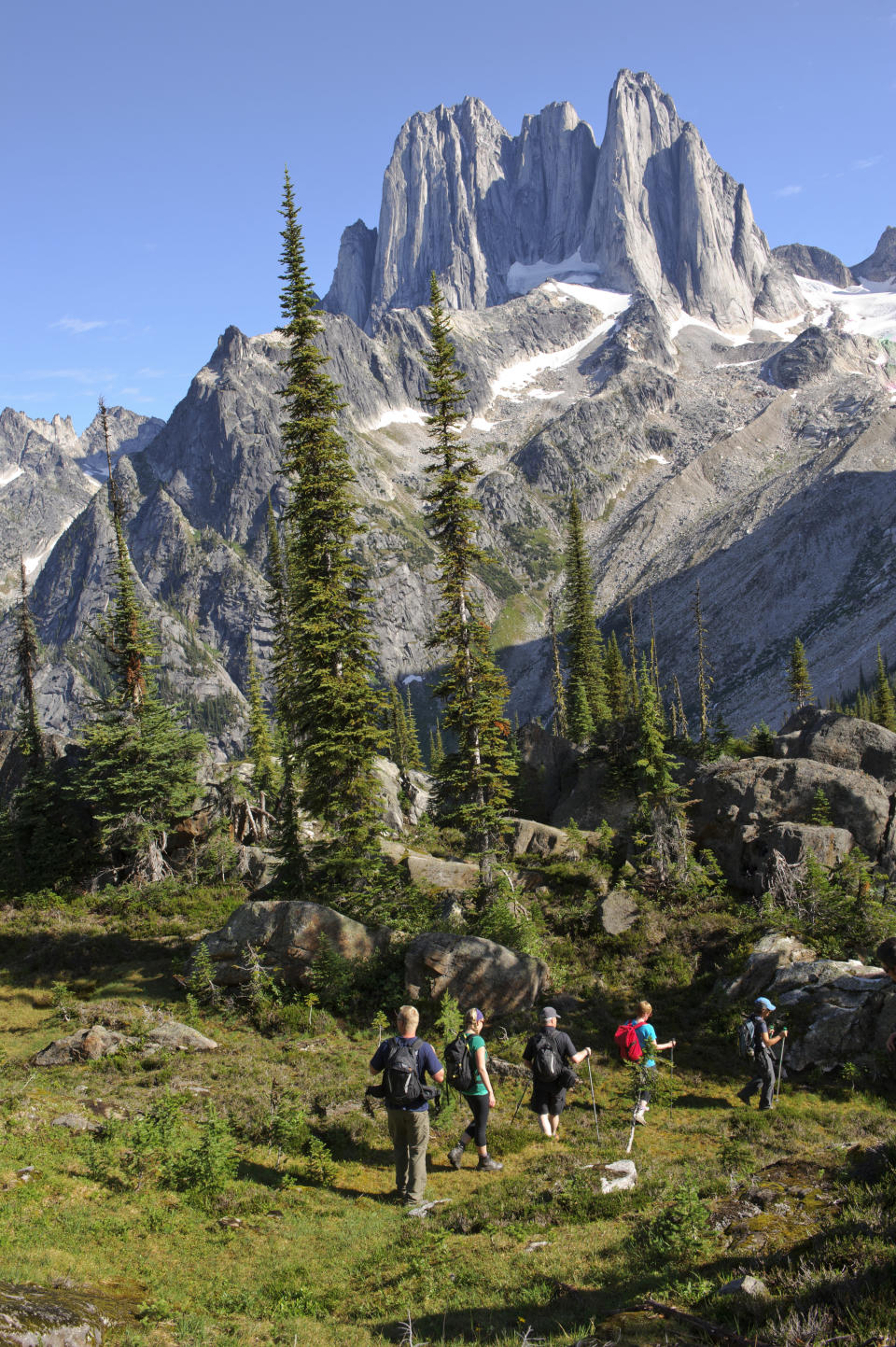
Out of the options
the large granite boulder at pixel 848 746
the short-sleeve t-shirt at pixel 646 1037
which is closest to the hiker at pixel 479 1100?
the short-sleeve t-shirt at pixel 646 1037

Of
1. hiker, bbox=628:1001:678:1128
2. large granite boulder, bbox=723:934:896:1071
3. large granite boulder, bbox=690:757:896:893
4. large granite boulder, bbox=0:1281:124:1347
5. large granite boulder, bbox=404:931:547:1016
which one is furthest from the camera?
large granite boulder, bbox=690:757:896:893

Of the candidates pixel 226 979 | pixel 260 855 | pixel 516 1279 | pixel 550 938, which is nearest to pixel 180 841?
pixel 260 855

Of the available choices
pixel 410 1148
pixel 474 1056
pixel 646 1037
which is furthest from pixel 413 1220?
pixel 646 1037

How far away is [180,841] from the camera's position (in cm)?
3159

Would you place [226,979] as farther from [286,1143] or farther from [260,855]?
[260,855]

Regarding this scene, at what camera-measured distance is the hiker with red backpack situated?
42.1 feet

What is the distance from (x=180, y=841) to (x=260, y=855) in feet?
11.9

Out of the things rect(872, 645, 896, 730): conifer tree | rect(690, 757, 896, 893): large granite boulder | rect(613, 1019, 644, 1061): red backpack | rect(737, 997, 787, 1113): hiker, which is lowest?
rect(737, 997, 787, 1113): hiker

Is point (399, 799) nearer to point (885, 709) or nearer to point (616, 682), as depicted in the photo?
point (616, 682)

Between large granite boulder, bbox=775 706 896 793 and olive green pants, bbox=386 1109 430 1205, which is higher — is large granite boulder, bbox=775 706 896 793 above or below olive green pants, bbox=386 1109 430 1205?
above

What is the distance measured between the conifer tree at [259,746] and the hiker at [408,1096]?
38.1m

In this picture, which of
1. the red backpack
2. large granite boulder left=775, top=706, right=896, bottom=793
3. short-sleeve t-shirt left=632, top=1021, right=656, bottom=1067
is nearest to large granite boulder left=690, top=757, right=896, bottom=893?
large granite boulder left=775, top=706, right=896, bottom=793

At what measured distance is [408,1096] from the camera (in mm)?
9984

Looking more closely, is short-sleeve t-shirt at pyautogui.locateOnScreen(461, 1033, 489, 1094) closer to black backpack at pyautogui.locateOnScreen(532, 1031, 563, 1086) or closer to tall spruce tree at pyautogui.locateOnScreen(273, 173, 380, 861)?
black backpack at pyautogui.locateOnScreen(532, 1031, 563, 1086)
